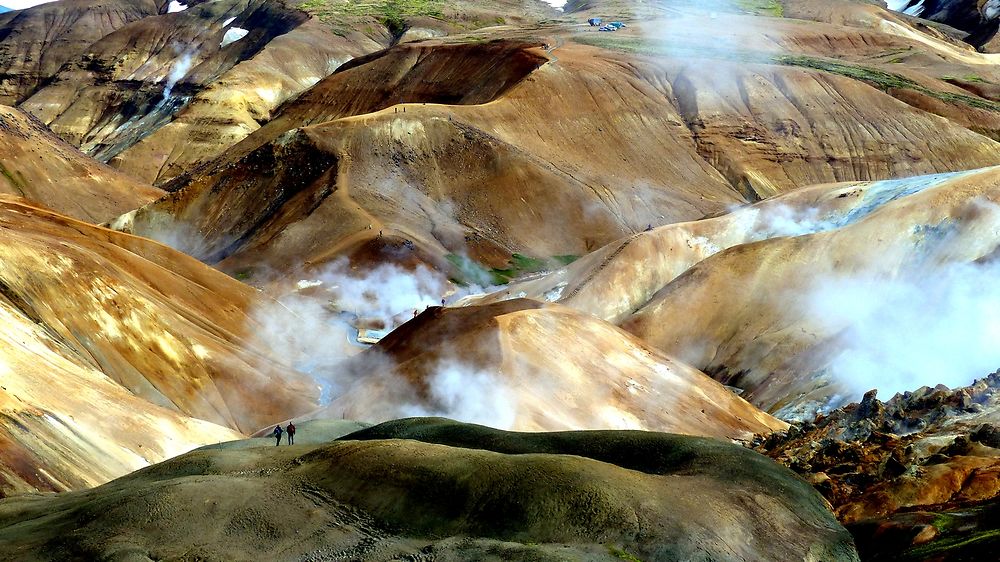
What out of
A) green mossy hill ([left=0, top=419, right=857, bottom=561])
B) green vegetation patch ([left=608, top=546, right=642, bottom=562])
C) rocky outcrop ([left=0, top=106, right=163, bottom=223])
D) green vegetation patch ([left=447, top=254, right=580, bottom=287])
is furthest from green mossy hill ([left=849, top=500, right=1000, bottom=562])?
rocky outcrop ([left=0, top=106, right=163, bottom=223])

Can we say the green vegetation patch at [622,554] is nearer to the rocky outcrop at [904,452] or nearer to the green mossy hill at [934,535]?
the green mossy hill at [934,535]

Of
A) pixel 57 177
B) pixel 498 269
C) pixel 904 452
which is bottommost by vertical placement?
pixel 57 177

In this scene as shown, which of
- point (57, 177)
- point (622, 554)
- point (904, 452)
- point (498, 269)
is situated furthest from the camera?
point (57, 177)

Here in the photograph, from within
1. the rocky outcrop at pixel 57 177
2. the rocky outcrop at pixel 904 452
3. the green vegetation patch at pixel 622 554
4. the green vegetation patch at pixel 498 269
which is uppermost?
the green vegetation patch at pixel 622 554

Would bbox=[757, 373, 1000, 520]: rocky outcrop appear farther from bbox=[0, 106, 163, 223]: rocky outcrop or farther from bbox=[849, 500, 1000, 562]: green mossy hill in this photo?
bbox=[0, 106, 163, 223]: rocky outcrop

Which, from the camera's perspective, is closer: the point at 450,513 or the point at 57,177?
the point at 450,513

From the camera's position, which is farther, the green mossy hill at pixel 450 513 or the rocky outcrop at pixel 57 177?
the rocky outcrop at pixel 57 177

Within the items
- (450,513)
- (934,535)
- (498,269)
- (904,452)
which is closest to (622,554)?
(450,513)

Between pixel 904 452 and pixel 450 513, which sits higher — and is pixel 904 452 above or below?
below

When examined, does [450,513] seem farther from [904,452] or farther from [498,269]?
[498,269]

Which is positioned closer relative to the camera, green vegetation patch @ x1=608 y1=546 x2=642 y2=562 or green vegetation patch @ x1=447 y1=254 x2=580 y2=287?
green vegetation patch @ x1=608 y1=546 x2=642 y2=562

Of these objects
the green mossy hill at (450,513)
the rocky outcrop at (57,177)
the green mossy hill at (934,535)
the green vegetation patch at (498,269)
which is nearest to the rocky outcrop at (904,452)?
the green mossy hill at (934,535)

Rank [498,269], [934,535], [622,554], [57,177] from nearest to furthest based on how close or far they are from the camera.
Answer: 1. [622,554]
2. [934,535]
3. [498,269]
4. [57,177]
